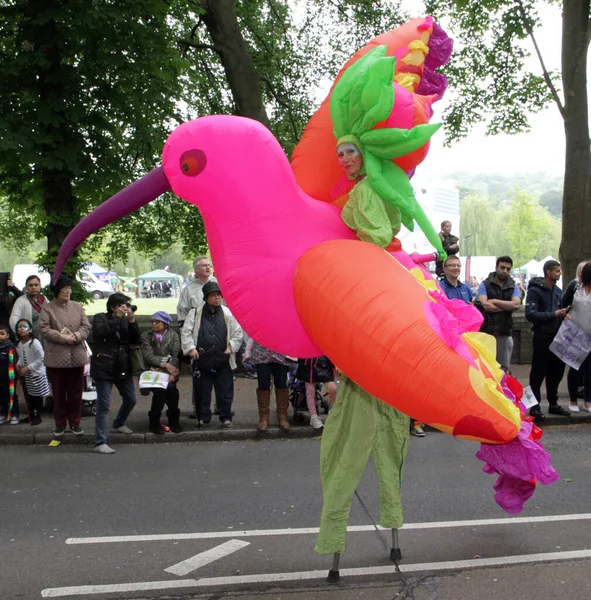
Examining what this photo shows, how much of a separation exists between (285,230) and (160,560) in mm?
2564

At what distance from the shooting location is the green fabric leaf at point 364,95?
4.01 m

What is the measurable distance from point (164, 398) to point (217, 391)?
678 millimetres

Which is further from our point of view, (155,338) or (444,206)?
(444,206)

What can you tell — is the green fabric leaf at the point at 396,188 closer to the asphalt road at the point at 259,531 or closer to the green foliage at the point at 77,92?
the asphalt road at the point at 259,531

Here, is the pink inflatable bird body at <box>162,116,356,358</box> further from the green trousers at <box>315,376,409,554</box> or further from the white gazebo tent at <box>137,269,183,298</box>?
the white gazebo tent at <box>137,269,183,298</box>

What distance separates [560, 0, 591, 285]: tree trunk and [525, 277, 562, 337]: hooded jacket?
404cm

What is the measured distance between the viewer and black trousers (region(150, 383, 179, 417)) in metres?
9.32

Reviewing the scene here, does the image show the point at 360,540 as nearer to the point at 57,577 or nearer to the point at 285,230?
the point at 57,577

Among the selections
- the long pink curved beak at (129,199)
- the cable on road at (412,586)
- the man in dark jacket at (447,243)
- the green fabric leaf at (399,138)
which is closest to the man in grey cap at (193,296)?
the man in dark jacket at (447,243)

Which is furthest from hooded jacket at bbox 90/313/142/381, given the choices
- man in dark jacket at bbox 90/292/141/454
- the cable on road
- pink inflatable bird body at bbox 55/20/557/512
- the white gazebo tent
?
the white gazebo tent

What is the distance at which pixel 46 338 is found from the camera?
8.95 meters

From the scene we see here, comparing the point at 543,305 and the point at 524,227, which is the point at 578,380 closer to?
the point at 543,305

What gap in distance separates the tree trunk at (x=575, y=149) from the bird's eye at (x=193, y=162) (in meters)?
11.0

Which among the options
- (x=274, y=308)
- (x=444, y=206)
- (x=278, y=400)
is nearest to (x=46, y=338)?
(x=278, y=400)
